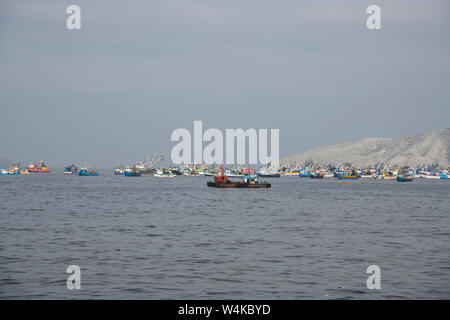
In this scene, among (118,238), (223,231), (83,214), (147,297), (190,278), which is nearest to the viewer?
(147,297)

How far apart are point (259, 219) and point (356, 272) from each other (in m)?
31.0

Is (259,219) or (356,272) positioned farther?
(259,219)

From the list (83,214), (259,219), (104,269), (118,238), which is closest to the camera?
(104,269)

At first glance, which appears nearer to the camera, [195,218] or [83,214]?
[195,218]

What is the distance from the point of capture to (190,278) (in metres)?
23.3

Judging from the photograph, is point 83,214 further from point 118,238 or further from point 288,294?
point 288,294

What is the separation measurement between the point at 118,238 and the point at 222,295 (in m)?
19.8

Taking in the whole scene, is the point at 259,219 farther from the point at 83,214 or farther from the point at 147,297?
the point at 147,297
